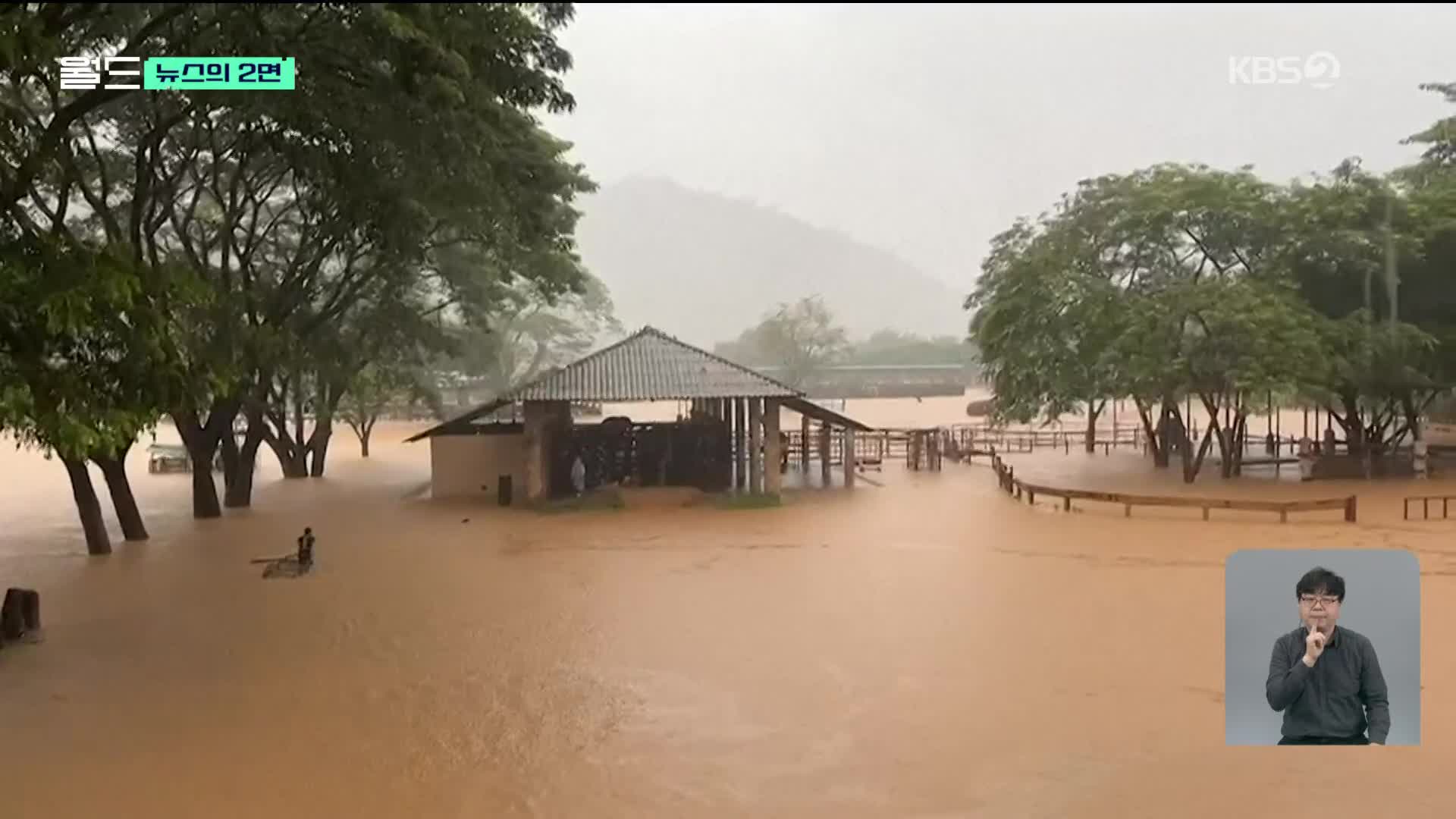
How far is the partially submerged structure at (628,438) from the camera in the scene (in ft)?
Result: 52.6

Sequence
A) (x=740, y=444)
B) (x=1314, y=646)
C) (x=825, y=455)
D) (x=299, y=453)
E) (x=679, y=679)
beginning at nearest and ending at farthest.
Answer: (x=1314, y=646) < (x=679, y=679) < (x=740, y=444) < (x=825, y=455) < (x=299, y=453)

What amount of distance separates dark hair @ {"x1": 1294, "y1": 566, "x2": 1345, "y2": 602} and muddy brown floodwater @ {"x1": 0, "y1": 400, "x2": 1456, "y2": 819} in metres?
0.81

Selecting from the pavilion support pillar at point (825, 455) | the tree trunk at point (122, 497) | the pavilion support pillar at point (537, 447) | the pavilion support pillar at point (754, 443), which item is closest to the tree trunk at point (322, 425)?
the pavilion support pillar at point (537, 447)

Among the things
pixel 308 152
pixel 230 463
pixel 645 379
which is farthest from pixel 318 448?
→ pixel 308 152

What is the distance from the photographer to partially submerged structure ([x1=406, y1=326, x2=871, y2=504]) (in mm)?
16031

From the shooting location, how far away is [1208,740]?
5.12 meters

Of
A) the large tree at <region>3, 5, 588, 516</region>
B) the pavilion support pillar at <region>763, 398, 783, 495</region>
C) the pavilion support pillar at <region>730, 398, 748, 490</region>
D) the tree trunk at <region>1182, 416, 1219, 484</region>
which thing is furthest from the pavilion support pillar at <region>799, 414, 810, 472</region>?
the tree trunk at <region>1182, 416, 1219, 484</region>

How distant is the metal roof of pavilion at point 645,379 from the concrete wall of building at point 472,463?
0.50 m

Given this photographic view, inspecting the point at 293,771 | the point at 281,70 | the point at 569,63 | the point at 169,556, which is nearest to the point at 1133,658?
the point at 293,771

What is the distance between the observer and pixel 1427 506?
1199 centimetres

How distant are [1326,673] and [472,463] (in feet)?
49.6

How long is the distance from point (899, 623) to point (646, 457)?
376 inches

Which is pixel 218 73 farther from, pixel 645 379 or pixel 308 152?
pixel 645 379

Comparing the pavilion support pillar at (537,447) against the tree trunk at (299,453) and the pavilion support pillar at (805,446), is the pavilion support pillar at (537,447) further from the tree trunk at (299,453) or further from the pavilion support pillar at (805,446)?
the tree trunk at (299,453)
